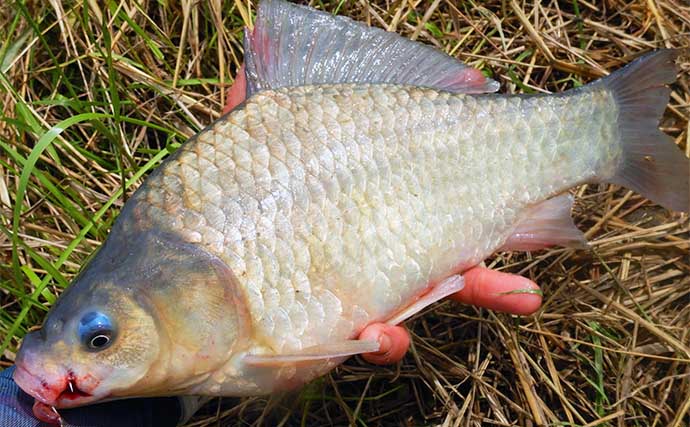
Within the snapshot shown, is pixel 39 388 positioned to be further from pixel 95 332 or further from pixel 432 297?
pixel 432 297

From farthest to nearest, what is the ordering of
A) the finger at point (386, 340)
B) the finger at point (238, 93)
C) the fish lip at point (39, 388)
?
the finger at point (238, 93)
the finger at point (386, 340)
the fish lip at point (39, 388)

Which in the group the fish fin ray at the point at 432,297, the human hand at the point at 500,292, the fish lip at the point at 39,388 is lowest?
the human hand at the point at 500,292

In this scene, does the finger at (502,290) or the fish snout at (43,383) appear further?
the finger at (502,290)

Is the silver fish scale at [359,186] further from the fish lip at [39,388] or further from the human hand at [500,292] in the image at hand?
the fish lip at [39,388]

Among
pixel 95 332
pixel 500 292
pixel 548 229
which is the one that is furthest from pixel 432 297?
pixel 95 332

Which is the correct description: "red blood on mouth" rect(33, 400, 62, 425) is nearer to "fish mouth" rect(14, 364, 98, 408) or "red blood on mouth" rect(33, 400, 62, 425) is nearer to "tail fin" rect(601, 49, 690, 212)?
"fish mouth" rect(14, 364, 98, 408)

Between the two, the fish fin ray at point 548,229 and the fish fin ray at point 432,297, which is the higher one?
the fish fin ray at point 548,229

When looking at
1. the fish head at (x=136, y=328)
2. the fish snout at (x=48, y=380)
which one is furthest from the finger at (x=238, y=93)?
the fish snout at (x=48, y=380)

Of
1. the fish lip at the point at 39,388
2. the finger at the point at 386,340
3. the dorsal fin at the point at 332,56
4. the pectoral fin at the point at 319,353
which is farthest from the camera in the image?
the dorsal fin at the point at 332,56
